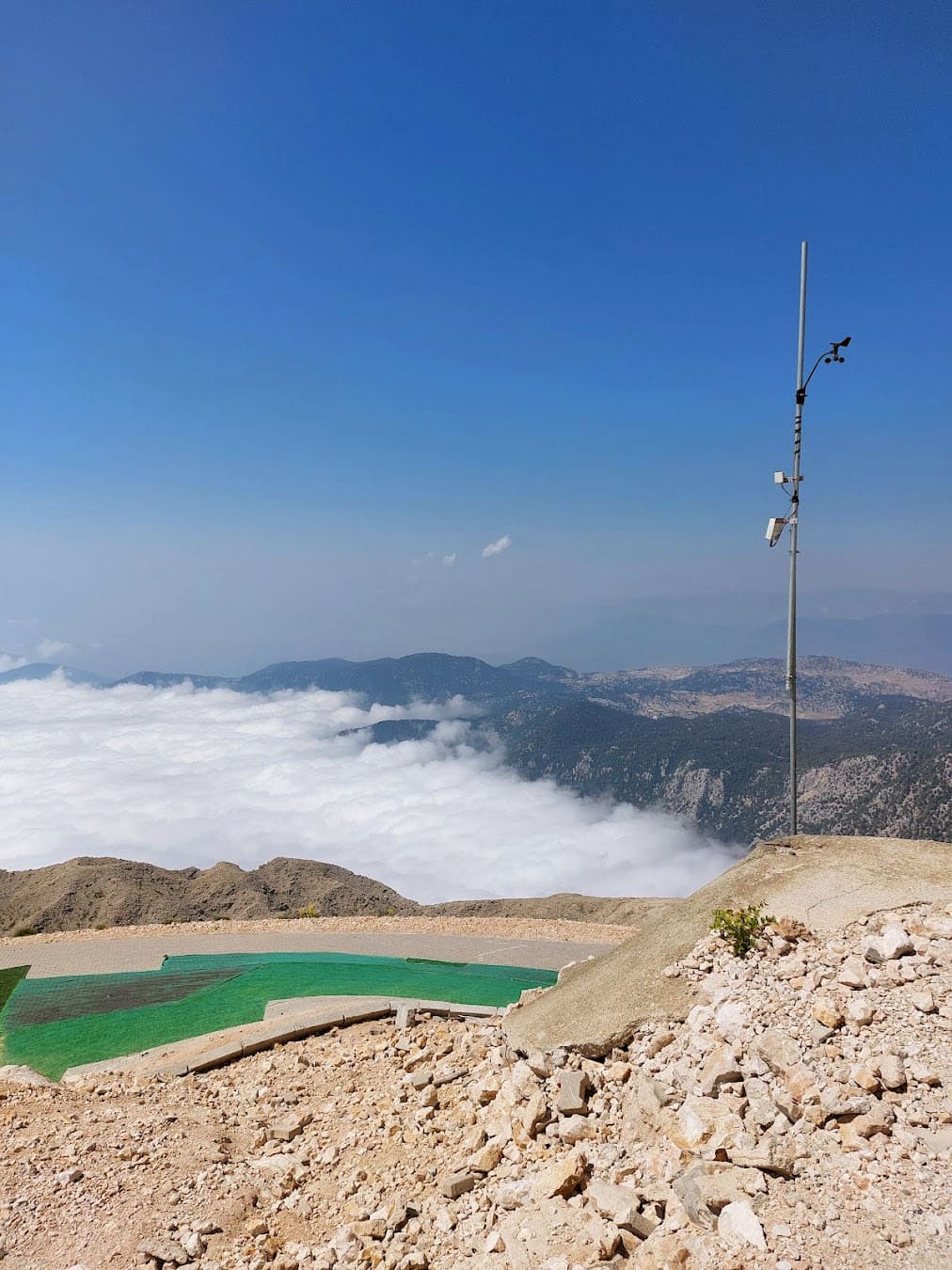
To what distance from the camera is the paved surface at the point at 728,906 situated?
7.90 meters

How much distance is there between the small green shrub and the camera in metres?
7.91

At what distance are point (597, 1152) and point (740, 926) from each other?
10.00 feet

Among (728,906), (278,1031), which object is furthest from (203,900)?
(728,906)

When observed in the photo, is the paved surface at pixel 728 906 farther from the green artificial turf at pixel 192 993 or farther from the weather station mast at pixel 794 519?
the green artificial turf at pixel 192 993

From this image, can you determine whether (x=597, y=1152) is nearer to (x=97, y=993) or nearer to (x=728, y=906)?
(x=728, y=906)

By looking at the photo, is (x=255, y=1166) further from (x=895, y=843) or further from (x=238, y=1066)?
(x=895, y=843)

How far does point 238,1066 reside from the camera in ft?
37.1

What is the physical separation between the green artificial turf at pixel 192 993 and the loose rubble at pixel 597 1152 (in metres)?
8.36


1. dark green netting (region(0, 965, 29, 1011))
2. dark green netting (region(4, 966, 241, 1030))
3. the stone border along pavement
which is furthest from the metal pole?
dark green netting (region(0, 965, 29, 1011))

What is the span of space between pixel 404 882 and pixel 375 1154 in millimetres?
149246

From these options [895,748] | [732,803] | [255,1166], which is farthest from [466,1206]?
[732,803]

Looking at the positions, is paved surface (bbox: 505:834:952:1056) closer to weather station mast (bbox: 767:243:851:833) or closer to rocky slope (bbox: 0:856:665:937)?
weather station mast (bbox: 767:243:851:833)

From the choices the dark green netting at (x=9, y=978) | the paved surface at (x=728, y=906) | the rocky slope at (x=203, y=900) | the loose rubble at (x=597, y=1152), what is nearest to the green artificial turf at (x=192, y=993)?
the dark green netting at (x=9, y=978)

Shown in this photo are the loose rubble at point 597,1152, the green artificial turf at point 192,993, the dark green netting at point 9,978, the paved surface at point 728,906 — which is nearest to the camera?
the loose rubble at point 597,1152
